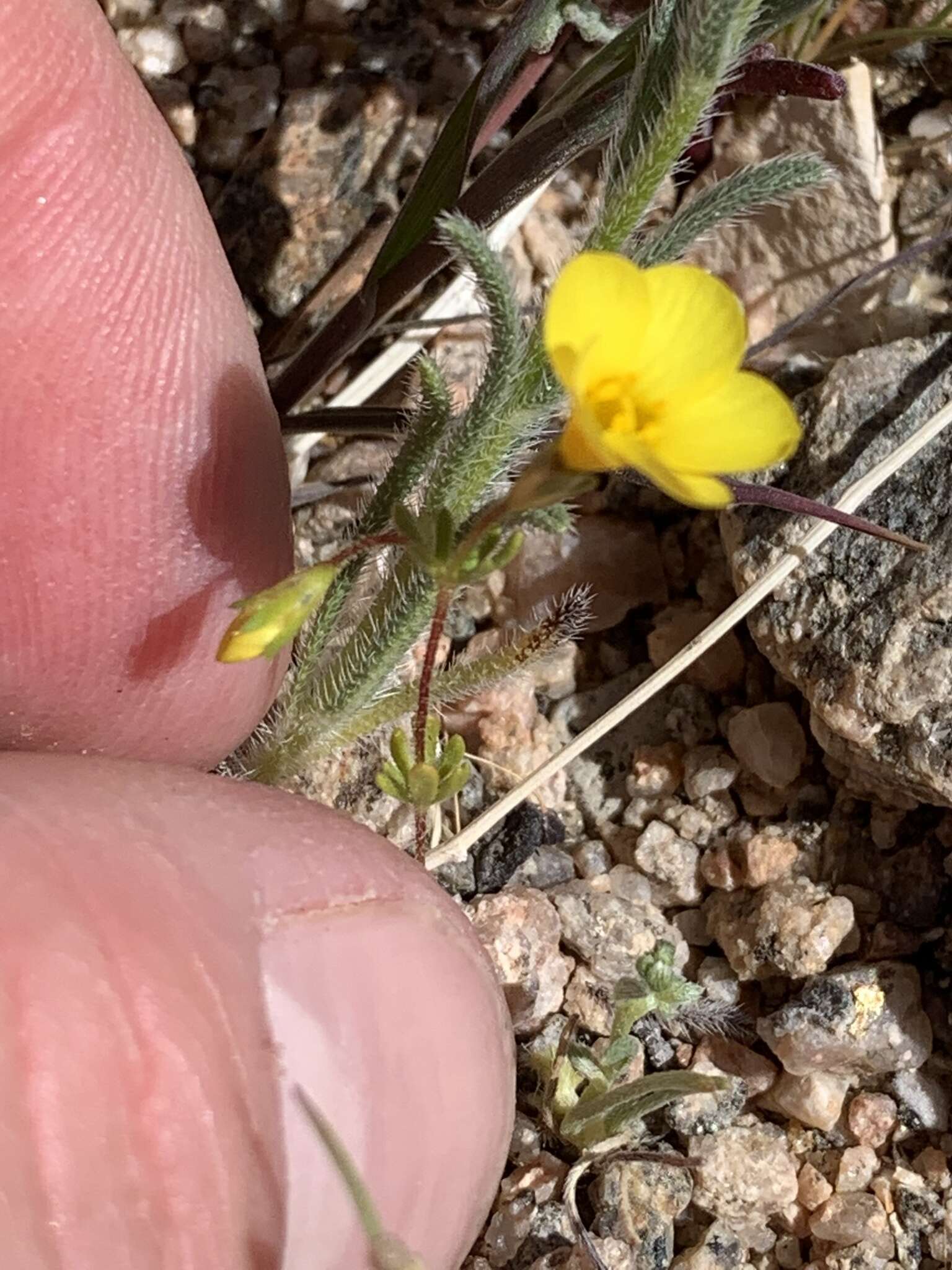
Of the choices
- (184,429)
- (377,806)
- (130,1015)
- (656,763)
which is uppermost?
(184,429)

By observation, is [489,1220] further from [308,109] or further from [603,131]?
[308,109]

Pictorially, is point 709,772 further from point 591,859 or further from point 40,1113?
point 40,1113

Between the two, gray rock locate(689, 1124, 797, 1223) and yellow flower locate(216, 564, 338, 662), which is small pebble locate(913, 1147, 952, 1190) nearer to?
gray rock locate(689, 1124, 797, 1223)

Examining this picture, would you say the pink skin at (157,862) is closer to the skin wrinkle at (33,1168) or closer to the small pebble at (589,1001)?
the skin wrinkle at (33,1168)

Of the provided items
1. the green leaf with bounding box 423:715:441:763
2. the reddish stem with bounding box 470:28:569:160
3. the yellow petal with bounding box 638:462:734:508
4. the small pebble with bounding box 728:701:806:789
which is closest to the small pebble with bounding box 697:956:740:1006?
the small pebble with bounding box 728:701:806:789

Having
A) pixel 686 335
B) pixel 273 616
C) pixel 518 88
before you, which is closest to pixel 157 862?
pixel 273 616

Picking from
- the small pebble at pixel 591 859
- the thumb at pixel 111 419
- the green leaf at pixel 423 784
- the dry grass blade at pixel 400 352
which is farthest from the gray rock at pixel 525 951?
the dry grass blade at pixel 400 352

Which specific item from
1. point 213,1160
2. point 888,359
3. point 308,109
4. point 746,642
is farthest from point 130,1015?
point 308,109
